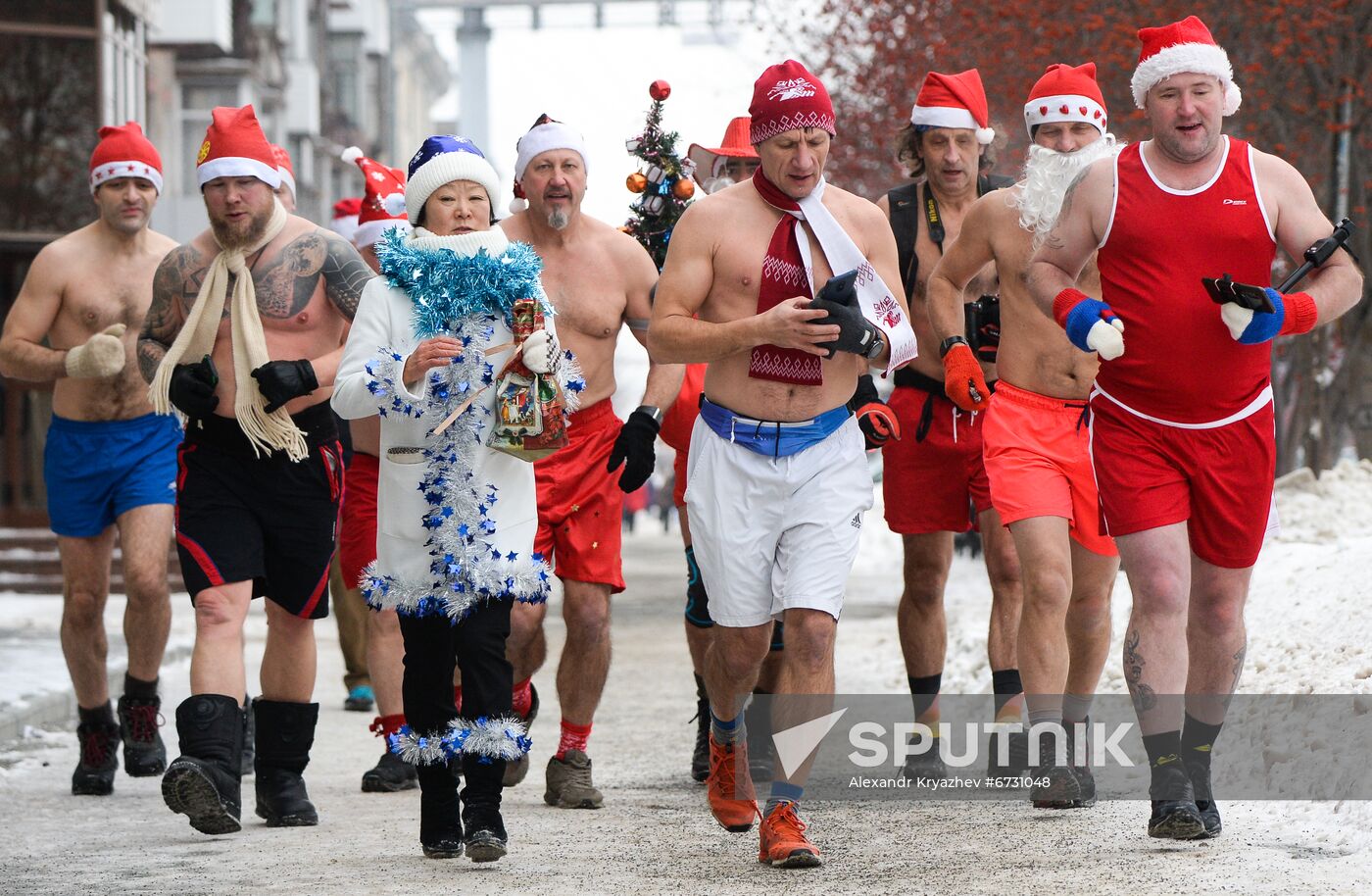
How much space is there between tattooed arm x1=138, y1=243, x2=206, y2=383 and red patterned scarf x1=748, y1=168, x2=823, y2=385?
2.16 meters

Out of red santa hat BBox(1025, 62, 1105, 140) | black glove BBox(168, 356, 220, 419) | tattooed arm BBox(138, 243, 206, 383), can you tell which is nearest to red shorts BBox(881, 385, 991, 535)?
red santa hat BBox(1025, 62, 1105, 140)

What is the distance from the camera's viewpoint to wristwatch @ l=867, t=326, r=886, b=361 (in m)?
5.93

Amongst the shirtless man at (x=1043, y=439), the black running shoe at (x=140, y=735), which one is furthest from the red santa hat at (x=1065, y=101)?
the black running shoe at (x=140, y=735)

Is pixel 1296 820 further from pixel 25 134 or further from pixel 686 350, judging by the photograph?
pixel 25 134

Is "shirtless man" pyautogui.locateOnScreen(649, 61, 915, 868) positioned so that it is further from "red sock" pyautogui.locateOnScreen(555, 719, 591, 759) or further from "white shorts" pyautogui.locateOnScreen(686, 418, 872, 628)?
"red sock" pyautogui.locateOnScreen(555, 719, 591, 759)

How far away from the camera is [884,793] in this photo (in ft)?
24.0

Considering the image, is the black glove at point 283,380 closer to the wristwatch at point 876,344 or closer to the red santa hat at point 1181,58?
the wristwatch at point 876,344

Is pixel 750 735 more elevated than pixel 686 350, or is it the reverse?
pixel 686 350

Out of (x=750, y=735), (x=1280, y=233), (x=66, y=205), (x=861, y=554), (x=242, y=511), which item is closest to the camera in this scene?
(x=1280, y=233)

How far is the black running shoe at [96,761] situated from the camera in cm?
784

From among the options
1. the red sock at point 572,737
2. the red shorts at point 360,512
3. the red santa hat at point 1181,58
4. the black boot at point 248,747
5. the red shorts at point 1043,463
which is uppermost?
the red santa hat at point 1181,58

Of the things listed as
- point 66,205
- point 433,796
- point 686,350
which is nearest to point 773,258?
point 686,350

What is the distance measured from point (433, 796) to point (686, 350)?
1559mm

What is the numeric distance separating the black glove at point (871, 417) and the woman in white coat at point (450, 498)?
861 mm
